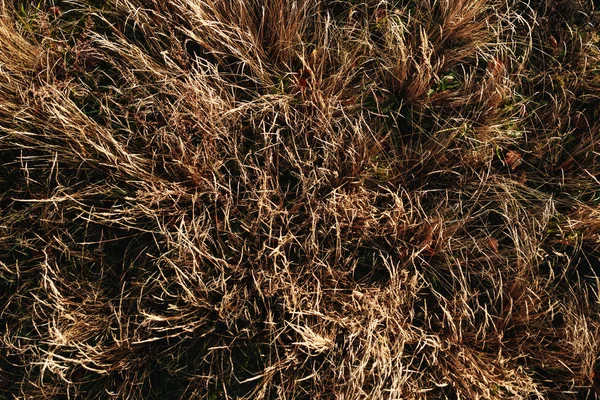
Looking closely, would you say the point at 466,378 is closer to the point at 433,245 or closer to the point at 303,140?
the point at 433,245

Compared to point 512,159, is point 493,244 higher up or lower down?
lower down

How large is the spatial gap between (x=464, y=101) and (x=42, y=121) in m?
1.92

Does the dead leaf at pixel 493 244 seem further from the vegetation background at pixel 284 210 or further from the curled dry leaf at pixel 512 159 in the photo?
the curled dry leaf at pixel 512 159

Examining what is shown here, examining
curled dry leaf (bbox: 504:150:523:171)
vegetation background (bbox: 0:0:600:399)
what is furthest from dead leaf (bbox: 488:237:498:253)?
curled dry leaf (bbox: 504:150:523:171)

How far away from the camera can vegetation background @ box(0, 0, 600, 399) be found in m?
2.44

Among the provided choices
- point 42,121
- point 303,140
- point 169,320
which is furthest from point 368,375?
point 42,121

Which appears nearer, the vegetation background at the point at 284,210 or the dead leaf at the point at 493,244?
the vegetation background at the point at 284,210

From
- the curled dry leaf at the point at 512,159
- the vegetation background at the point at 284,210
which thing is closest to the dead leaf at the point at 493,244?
the vegetation background at the point at 284,210

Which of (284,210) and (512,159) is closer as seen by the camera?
(284,210)

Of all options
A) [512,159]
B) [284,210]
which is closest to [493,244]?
[512,159]

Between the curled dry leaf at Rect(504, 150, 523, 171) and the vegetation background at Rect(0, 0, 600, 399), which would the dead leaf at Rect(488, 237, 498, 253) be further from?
the curled dry leaf at Rect(504, 150, 523, 171)

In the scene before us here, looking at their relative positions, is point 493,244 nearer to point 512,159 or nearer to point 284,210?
point 512,159

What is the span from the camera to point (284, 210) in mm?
2514

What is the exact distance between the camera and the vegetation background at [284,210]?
2441 mm
